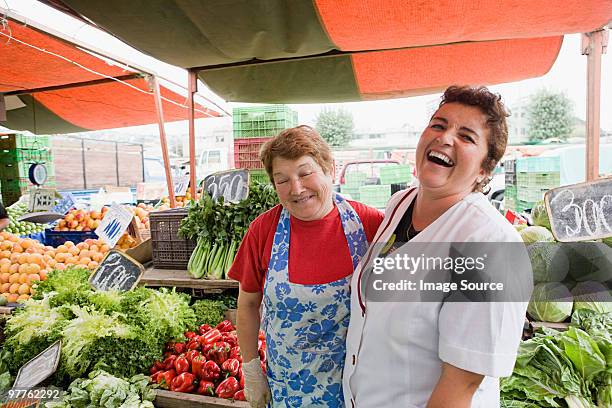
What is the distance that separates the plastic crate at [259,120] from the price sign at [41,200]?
3760 millimetres

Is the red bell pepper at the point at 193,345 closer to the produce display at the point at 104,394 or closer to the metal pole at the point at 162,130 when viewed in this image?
the produce display at the point at 104,394

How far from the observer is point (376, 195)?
26.4 ft

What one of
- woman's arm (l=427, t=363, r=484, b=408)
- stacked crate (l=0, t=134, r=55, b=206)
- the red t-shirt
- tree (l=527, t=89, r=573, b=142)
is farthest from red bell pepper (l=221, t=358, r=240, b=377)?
tree (l=527, t=89, r=573, b=142)

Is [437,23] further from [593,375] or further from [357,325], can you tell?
[593,375]

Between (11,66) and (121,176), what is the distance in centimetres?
959

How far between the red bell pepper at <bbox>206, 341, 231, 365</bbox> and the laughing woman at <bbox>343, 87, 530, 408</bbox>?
4.57 feet

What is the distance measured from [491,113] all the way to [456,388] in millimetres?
812

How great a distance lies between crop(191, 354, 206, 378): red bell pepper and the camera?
8.09 feet

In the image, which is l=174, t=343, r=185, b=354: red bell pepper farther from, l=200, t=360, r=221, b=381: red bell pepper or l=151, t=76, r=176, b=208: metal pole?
l=151, t=76, r=176, b=208: metal pole

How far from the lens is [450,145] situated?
1.19 meters

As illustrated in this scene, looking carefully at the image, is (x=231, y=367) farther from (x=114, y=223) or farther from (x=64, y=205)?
(x=64, y=205)

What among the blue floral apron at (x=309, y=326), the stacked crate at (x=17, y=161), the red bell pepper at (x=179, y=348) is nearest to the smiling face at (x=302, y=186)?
the blue floral apron at (x=309, y=326)

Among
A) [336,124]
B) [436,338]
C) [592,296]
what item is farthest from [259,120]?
[336,124]

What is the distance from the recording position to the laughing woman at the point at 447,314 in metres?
0.98
